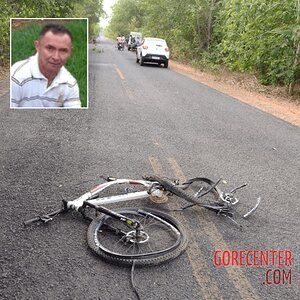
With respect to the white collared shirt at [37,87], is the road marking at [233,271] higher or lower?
lower

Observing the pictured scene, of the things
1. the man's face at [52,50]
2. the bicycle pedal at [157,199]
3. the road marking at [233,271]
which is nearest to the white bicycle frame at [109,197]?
the bicycle pedal at [157,199]

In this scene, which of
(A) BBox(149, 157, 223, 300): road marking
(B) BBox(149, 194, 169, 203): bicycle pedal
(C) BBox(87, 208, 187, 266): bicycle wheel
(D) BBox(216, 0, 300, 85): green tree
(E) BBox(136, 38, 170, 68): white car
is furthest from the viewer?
(E) BBox(136, 38, 170, 68): white car

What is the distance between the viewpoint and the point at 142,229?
3.18 meters

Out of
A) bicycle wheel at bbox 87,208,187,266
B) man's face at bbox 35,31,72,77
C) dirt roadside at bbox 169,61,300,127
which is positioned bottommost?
bicycle wheel at bbox 87,208,187,266

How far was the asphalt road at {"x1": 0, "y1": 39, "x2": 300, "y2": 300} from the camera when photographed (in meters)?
2.64

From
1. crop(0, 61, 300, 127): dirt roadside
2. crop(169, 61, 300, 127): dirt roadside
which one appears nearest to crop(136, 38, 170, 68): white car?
crop(169, 61, 300, 127): dirt roadside

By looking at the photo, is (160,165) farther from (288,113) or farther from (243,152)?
(288,113)

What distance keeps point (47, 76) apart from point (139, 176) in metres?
1.85

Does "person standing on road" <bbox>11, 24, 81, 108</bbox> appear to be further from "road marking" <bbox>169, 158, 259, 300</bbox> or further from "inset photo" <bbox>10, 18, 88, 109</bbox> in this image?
"road marking" <bbox>169, 158, 259, 300</bbox>

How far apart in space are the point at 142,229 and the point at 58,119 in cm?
474

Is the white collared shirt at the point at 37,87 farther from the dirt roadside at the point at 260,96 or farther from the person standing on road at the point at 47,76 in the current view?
the dirt roadside at the point at 260,96

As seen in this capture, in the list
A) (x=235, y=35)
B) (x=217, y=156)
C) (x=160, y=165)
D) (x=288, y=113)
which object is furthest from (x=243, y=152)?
(x=235, y=35)

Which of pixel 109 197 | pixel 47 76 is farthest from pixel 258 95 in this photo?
pixel 47 76

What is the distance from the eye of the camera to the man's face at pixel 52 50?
3.20 metres
